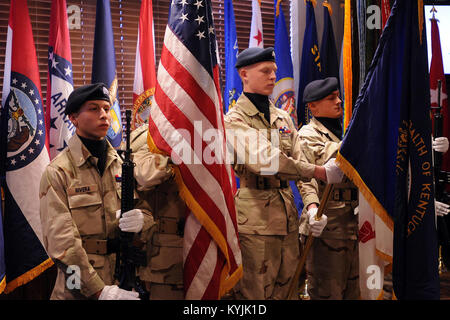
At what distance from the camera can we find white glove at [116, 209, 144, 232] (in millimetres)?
1838

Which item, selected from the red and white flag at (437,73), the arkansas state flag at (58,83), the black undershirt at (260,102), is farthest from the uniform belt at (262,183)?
the red and white flag at (437,73)

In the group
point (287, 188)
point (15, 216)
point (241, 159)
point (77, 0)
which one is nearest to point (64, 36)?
point (77, 0)

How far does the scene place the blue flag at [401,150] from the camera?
204 centimetres

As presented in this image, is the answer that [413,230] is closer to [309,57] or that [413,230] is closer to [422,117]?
[422,117]

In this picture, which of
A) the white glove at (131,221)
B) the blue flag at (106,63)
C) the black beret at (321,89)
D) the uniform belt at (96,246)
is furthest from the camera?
the blue flag at (106,63)

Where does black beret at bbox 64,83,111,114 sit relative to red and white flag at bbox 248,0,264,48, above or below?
below

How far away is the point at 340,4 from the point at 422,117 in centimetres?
305

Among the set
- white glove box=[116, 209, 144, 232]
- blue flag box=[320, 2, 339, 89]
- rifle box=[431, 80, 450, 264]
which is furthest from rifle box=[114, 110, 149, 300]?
blue flag box=[320, 2, 339, 89]

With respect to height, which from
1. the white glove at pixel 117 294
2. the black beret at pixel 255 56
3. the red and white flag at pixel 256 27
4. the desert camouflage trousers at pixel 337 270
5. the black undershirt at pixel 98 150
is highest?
the red and white flag at pixel 256 27

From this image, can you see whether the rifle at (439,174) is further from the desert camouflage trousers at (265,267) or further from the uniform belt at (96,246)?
the uniform belt at (96,246)

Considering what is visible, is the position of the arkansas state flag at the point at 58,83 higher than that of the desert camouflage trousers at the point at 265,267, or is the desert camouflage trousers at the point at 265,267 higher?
the arkansas state flag at the point at 58,83

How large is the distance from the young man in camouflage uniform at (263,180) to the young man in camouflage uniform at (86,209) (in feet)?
2.45

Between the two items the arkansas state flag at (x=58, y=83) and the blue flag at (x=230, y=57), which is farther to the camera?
the blue flag at (x=230, y=57)

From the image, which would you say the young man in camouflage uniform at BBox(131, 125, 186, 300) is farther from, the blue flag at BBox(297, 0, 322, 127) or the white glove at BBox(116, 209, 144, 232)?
the blue flag at BBox(297, 0, 322, 127)
